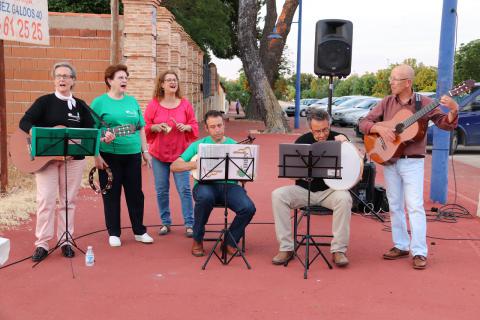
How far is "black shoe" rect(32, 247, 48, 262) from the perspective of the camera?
5584mm

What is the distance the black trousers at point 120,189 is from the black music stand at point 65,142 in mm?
533

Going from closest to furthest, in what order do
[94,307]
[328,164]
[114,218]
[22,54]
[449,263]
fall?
1. [94,307]
2. [328,164]
3. [449,263]
4. [114,218]
5. [22,54]

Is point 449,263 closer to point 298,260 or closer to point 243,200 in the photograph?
point 298,260

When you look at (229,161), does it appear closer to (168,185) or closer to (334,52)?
(168,185)

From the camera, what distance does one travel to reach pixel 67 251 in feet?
18.8

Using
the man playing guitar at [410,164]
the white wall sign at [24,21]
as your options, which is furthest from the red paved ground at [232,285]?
the white wall sign at [24,21]


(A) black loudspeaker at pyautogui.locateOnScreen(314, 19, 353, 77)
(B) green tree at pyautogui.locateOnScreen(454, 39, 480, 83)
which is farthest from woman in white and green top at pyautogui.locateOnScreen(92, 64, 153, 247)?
(B) green tree at pyautogui.locateOnScreen(454, 39, 480, 83)

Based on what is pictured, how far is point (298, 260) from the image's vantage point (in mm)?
5828

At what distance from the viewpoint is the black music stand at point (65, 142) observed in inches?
204

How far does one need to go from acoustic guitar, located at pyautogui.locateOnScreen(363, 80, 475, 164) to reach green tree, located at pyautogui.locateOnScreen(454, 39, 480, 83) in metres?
41.3

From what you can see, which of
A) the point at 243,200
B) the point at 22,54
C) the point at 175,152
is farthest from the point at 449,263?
the point at 22,54

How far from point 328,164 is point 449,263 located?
1.64 metres

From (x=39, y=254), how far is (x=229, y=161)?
2.02 metres

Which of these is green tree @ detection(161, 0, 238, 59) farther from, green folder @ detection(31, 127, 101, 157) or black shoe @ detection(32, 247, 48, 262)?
black shoe @ detection(32, 247, 48, 262)
